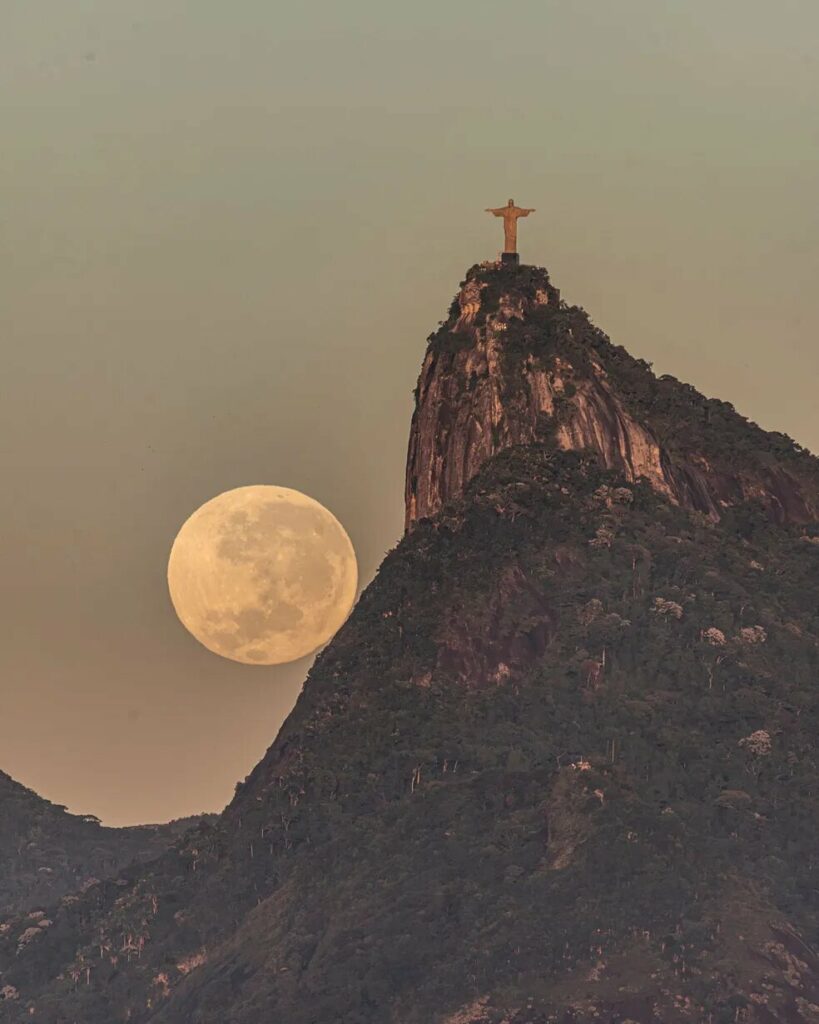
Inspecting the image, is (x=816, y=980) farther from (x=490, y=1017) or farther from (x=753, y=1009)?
(x=490, y=1017)

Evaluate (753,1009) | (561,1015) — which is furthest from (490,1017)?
(753,1009)

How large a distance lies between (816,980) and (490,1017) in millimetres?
25452

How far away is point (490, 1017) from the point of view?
19975 cm

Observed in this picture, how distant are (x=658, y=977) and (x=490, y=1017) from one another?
13.4 meters

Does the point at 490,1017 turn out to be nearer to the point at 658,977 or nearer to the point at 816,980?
the point at 658,977

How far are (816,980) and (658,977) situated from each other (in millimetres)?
12320

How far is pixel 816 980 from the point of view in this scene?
199500 millimetres

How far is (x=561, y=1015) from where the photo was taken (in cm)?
19662

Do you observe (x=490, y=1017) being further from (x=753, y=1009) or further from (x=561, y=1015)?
(x=753, y=1009)

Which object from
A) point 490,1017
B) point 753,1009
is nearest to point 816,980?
point 753,1009

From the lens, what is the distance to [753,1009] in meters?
194

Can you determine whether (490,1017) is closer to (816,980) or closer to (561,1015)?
(561,1015)

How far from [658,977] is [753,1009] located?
872 centimetres
